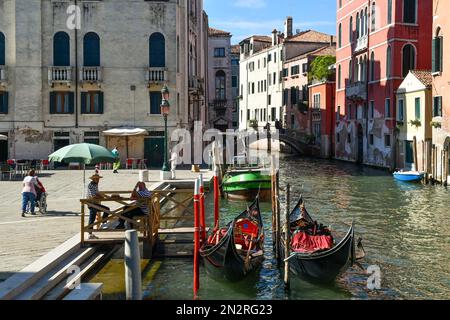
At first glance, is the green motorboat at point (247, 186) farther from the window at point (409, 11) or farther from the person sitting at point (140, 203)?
the window at point (409, 11)

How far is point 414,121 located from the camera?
26312 millimetres

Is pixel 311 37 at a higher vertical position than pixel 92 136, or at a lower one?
higher

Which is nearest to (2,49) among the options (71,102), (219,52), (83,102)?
(71,102)

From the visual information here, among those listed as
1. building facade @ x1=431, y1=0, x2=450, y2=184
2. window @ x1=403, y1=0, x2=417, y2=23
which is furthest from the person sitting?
window @ x1=403, y1=0, x2=417, y2=23

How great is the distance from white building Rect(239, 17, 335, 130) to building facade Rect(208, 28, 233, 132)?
2.96 m

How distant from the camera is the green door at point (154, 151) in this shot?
27.1 meters

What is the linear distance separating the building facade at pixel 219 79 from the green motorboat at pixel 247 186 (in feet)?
109

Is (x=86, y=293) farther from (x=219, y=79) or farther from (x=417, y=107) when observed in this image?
(x=219, y=79)

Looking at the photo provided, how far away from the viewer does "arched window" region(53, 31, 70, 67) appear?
1048 inches

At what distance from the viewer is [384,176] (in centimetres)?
2673

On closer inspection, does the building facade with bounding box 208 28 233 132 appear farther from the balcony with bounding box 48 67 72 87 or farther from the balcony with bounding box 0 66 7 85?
the balcony with bounding box 0 66 7 85

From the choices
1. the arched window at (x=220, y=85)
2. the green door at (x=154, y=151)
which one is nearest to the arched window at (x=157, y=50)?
the green door at (x=154, y=151)

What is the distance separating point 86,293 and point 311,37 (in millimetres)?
47625

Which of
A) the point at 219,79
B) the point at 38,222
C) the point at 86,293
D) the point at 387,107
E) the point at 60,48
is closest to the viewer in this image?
the point at 86,293
